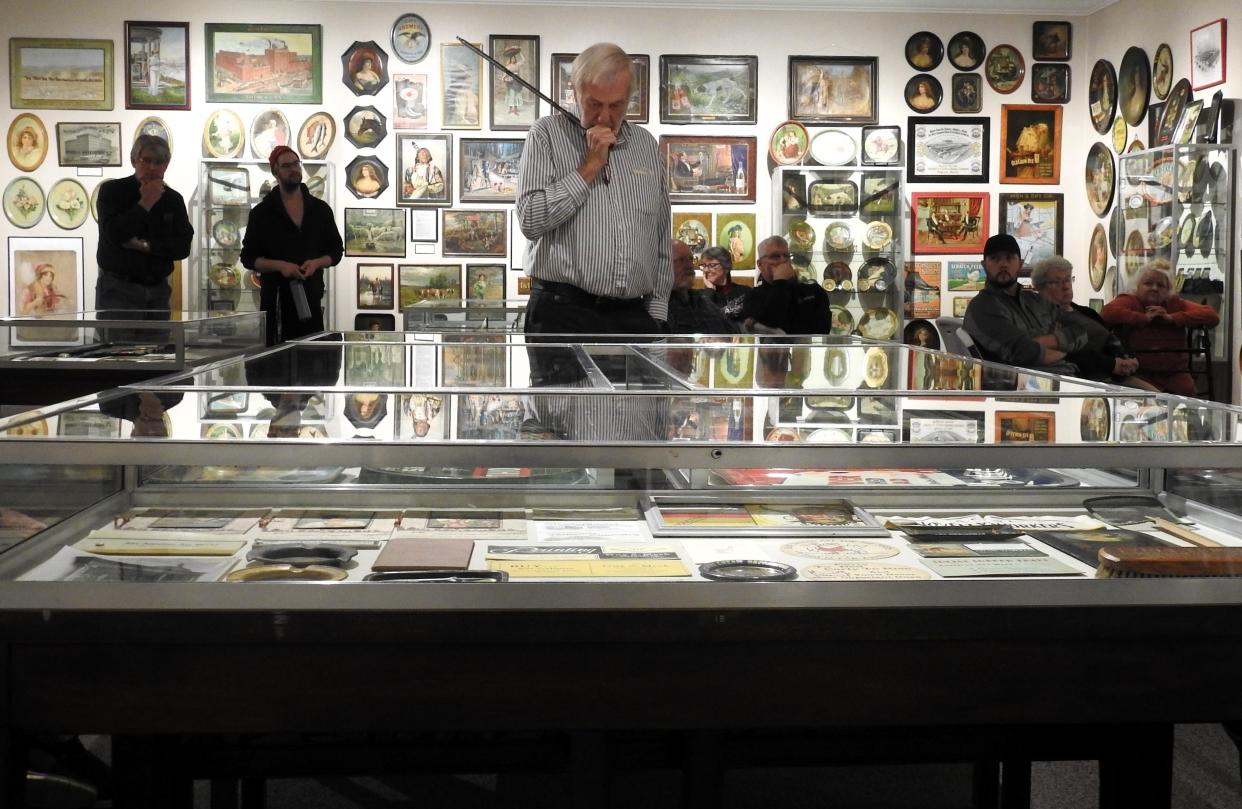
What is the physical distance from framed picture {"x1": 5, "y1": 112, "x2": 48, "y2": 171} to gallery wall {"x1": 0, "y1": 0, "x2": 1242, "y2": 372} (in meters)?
0.06

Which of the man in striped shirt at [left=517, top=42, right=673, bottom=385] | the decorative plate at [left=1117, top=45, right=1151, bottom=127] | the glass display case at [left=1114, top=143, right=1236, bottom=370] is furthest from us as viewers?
the decorative plate at [left=1117, top=45, right=1151, bottom=127]

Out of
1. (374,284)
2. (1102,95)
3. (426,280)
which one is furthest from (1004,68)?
(374,284)

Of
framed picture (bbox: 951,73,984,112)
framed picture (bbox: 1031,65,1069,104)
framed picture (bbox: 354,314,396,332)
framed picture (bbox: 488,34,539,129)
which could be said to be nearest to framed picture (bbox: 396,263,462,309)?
framed picture (bbox: 354,314,396,332)

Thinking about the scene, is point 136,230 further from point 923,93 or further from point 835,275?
point 923,93

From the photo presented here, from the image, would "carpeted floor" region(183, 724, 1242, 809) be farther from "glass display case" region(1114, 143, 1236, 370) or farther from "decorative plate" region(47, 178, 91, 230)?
"decorative plate" region(47, 178, 91, 230)

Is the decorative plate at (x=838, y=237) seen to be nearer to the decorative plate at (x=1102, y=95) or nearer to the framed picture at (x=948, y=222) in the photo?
the framed picture at (x=948, y=222)

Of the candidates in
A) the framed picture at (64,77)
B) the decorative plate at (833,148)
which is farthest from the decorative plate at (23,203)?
the decorative plate at (833,148)

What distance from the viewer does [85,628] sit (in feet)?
4.36

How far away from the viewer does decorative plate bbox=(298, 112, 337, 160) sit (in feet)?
31.8

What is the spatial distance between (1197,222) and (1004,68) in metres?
2.44

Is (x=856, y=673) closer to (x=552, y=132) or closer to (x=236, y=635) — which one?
(x=236, y=635)

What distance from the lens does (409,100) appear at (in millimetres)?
9719

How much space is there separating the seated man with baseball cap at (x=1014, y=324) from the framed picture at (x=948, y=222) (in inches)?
110

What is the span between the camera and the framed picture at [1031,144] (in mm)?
10023
